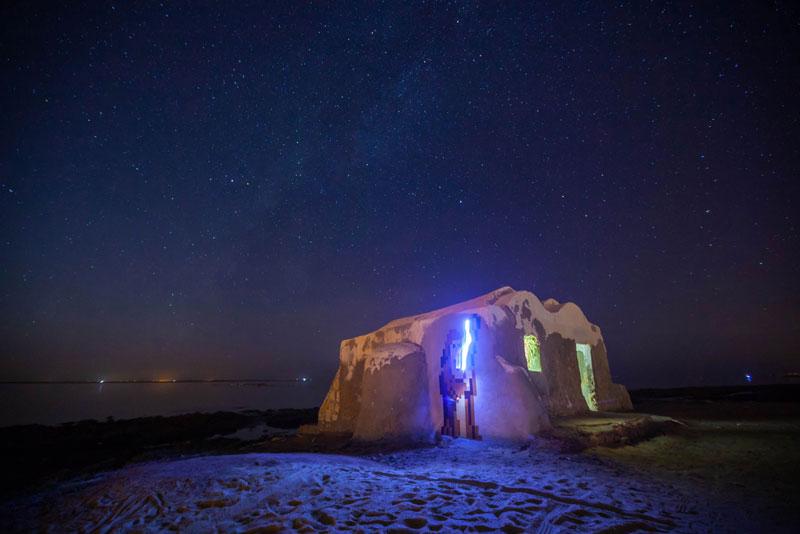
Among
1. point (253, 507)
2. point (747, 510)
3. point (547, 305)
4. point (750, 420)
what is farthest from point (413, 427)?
point (750, 420)

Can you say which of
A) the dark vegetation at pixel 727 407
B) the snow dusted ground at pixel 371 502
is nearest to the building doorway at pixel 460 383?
the snow dusted ground at pixel 371 502

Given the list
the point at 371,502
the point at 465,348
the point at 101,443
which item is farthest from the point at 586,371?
the point at 101,443

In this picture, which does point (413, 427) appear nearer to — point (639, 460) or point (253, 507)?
point (639, 460)

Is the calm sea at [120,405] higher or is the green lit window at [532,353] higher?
the green lit window at [532,353]

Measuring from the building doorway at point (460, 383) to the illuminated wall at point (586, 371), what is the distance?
6538 mm

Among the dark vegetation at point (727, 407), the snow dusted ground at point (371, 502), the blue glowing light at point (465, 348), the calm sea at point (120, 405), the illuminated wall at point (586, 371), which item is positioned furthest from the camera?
the calm sea at point (120, 405)

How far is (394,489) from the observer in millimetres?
5918

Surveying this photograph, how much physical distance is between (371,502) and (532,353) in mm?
10207

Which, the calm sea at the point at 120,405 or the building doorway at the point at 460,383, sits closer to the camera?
the building doorway at the point at 460,383

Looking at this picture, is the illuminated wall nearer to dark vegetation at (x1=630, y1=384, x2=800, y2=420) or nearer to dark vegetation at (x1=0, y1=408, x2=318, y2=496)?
dark vegetation at (x1=630, y1=384, x2=800, y2=420)

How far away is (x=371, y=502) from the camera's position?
5297 mm

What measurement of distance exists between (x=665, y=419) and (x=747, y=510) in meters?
9.36

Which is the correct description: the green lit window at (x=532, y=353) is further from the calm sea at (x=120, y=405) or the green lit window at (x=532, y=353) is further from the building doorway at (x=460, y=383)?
the calm sea at (x=120, y=405)

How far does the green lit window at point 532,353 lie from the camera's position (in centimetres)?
1384
